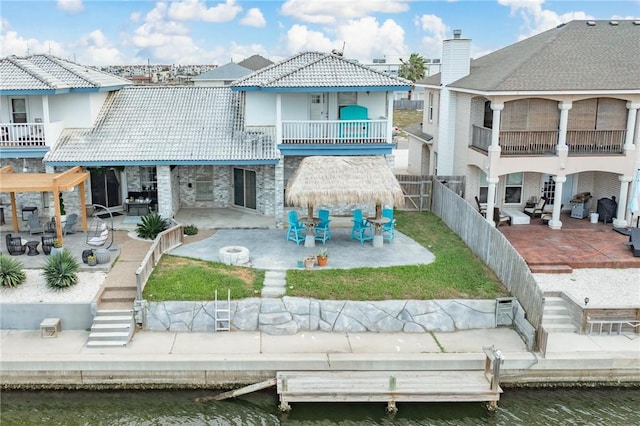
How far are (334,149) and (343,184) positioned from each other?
3.58 m

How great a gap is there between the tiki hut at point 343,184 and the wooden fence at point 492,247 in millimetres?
2913

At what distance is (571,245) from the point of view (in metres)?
21.5

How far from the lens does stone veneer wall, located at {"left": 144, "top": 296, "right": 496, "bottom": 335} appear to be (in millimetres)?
16375

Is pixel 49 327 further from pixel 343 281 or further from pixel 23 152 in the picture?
pixel 23 152

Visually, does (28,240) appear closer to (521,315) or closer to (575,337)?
(521,315)

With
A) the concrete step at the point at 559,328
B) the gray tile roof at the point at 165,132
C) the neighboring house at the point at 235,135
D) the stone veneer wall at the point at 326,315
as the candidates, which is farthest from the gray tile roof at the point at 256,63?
the concrete step at the point at 559,328

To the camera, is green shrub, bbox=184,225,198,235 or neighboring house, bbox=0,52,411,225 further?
neighboring house, bbox=0,52,411,225

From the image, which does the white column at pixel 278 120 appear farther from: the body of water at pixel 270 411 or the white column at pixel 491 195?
the body of water at pixel 270 411

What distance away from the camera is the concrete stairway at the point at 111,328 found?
15359 millimetres

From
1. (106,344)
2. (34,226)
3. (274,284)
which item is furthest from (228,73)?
(106,344)

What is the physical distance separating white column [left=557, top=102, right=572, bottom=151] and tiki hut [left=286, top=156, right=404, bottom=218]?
724 centimetres

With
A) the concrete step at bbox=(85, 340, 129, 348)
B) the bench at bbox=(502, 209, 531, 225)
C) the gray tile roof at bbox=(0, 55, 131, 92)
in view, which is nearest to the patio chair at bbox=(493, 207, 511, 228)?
the bench at bbox=(502, 209, 531, 225)

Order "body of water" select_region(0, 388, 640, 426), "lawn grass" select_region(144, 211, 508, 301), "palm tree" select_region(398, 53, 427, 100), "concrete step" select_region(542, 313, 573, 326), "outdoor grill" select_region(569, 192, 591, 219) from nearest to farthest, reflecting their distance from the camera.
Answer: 1. "body of water" select_region(0, 388, 640, 426)
2. "concrete step" select_region(542, 313, 573, 326)
3. "lawn grass" select_region(144, 211, 508, 301)
4. "outdoor grill" select_region(569, 192, 591, 219)
5. "palm tree" select_region(398, 53, 427, 100)

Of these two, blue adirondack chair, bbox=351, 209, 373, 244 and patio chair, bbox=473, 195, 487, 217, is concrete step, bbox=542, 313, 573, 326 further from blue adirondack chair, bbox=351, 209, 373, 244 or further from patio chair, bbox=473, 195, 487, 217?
patio chair, bbox=473, 195, 487, 217
